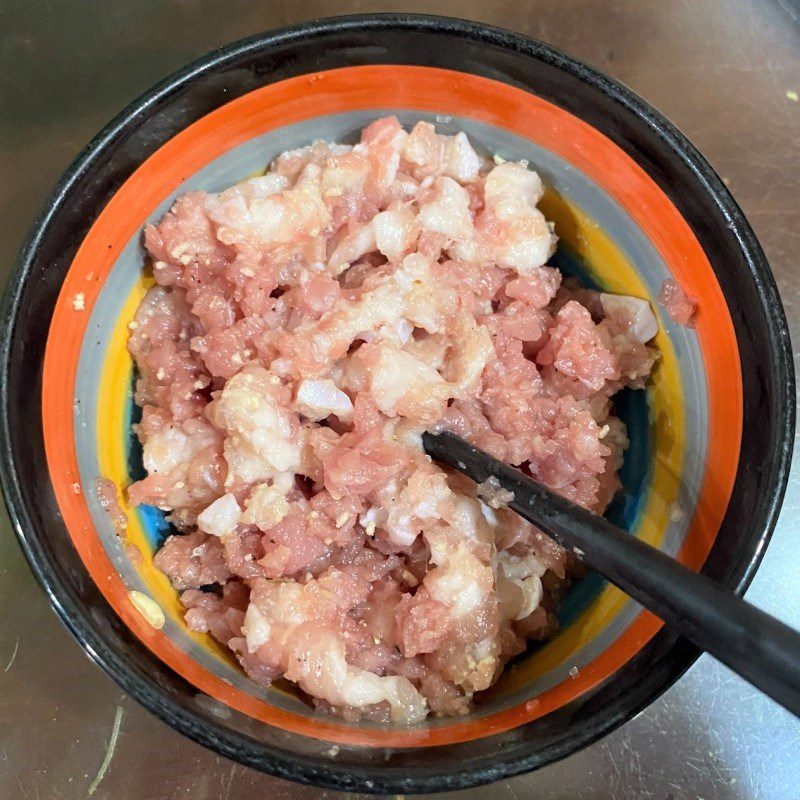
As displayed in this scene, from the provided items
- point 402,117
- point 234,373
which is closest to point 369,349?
point 234,373

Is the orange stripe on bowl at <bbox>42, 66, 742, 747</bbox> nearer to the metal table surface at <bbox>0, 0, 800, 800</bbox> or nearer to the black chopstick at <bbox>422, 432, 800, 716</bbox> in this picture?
the black chopstick at <bbox>422, 432, 800, 716</bbox>

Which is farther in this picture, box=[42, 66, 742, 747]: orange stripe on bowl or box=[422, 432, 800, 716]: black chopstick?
box=[42, 66, 742, 747]: orange stripe on bowl

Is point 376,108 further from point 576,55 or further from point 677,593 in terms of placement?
point 677,593

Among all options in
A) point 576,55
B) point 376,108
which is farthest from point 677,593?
point 576,55

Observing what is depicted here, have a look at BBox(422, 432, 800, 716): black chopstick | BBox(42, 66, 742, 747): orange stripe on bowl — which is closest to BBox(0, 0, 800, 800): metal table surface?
BBox(42, 66, 742, 747): orange stripe on bowl

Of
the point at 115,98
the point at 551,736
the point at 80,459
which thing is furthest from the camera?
the point at 115,98

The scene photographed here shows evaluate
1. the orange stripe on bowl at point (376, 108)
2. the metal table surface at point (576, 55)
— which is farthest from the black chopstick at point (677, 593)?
the metal table surface at point (576, 55)

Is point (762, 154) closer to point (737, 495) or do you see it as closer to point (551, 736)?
point (737, 495)
